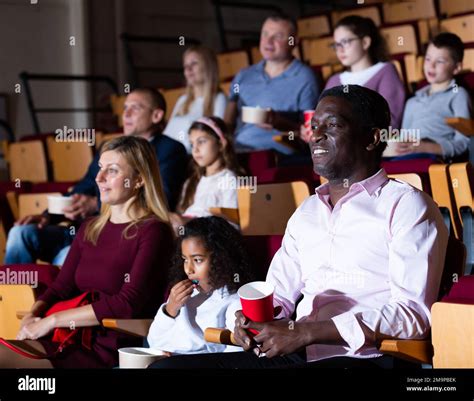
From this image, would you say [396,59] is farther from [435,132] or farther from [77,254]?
[77,254]

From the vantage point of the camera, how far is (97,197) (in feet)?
7.90

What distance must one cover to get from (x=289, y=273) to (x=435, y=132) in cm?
112

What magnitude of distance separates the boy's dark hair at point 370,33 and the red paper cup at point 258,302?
1.40m

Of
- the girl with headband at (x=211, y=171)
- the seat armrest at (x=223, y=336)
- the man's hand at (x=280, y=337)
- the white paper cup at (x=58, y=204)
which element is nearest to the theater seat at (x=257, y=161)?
the girl with headband at (x=211, y=171)

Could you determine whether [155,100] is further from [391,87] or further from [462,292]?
[462,292]

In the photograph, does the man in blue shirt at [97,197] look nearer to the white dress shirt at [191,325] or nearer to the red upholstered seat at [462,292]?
the white dress shirt at [191,325]

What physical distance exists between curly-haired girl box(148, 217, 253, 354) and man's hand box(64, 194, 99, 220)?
0.72 metres

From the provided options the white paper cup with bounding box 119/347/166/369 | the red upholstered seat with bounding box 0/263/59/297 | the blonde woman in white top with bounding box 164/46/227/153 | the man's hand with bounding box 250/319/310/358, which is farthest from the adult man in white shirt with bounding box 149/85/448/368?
the blonde woman in white top with bounding box 164/46/227/153

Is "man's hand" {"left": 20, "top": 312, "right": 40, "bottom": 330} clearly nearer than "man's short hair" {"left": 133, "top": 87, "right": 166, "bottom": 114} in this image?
Yes

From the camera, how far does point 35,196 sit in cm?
264

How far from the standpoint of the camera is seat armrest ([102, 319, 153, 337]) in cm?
167

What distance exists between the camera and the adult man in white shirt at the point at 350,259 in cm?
125

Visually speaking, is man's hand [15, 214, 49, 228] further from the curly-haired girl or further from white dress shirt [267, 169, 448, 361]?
white dress shirt [267, 169, 448, 361]

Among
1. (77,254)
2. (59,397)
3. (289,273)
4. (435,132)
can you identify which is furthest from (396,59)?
(59,397)
